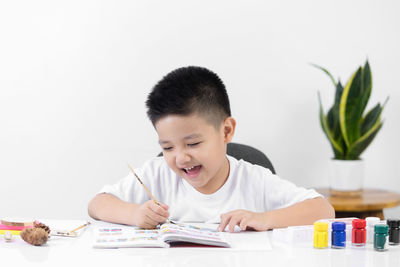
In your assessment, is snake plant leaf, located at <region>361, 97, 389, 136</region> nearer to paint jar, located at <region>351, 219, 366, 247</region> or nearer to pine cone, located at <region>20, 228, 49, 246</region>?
paint jar, located at <region>351, 219, 366, 247</region>

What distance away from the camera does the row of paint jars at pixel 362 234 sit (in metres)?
1.13

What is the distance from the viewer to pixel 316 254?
1.11m

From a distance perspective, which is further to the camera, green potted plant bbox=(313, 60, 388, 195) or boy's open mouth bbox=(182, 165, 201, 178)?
green potted plant bbox=(313, 60, 388, 195)

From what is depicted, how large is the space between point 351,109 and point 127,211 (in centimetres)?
133

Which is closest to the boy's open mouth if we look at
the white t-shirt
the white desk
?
the white t-shirt

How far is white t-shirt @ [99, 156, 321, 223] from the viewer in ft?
5.22

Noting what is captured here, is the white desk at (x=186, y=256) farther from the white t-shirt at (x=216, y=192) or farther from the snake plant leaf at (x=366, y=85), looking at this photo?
the snake plant leaf at (x=366, y=85)

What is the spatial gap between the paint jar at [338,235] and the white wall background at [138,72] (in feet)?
5.18

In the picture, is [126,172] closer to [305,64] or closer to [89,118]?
[89,118]

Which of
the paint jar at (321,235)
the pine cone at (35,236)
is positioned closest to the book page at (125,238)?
the pine cone at (35,236)

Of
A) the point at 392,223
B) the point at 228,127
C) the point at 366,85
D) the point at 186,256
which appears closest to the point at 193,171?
the point at 228,127

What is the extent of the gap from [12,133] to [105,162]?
0.49m

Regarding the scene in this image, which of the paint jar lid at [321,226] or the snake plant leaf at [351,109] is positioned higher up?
the snake plant leaf at [351,109]

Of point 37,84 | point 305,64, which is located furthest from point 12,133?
point 305,64
